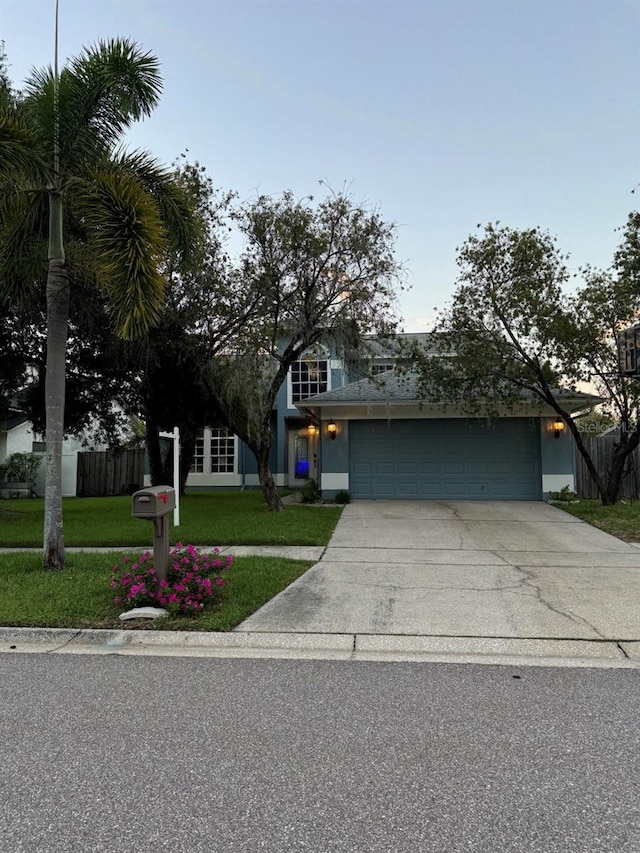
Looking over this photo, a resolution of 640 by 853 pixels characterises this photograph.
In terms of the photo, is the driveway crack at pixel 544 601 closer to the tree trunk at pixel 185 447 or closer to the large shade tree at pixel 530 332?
the large shade tree at pixel 530 332

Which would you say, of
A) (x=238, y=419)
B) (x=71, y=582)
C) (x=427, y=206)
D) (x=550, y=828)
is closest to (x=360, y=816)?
(x=550, y=828)

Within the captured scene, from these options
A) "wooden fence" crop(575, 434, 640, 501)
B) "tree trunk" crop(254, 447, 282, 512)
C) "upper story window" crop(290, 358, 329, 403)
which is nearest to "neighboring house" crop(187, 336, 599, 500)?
"wooden fence" crop(575, 434, 640, 501)

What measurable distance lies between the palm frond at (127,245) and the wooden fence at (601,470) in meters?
14.0

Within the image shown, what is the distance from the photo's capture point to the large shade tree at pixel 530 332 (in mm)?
12195

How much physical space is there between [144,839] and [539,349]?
12.8 metres

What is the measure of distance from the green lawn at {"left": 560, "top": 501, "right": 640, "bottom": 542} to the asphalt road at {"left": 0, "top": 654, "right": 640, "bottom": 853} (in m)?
7.18

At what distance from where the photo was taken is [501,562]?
26.3 feet

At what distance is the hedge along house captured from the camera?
15039 millimetres

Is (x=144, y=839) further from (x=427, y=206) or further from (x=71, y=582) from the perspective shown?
(x=427, y=206)

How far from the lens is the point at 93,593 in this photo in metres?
6.02

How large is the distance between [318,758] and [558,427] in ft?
45.4

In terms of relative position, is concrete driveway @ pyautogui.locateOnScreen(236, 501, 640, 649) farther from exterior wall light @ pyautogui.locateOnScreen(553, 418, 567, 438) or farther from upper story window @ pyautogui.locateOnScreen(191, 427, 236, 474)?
upper story window @ pyautogui.locateOnScreen(191, 427, 236, 474)

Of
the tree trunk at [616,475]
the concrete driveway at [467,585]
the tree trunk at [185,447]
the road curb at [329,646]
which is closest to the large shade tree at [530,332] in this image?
the tree trunk at [616,475]

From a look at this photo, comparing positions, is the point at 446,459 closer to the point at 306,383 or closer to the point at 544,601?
the point at 306,383
